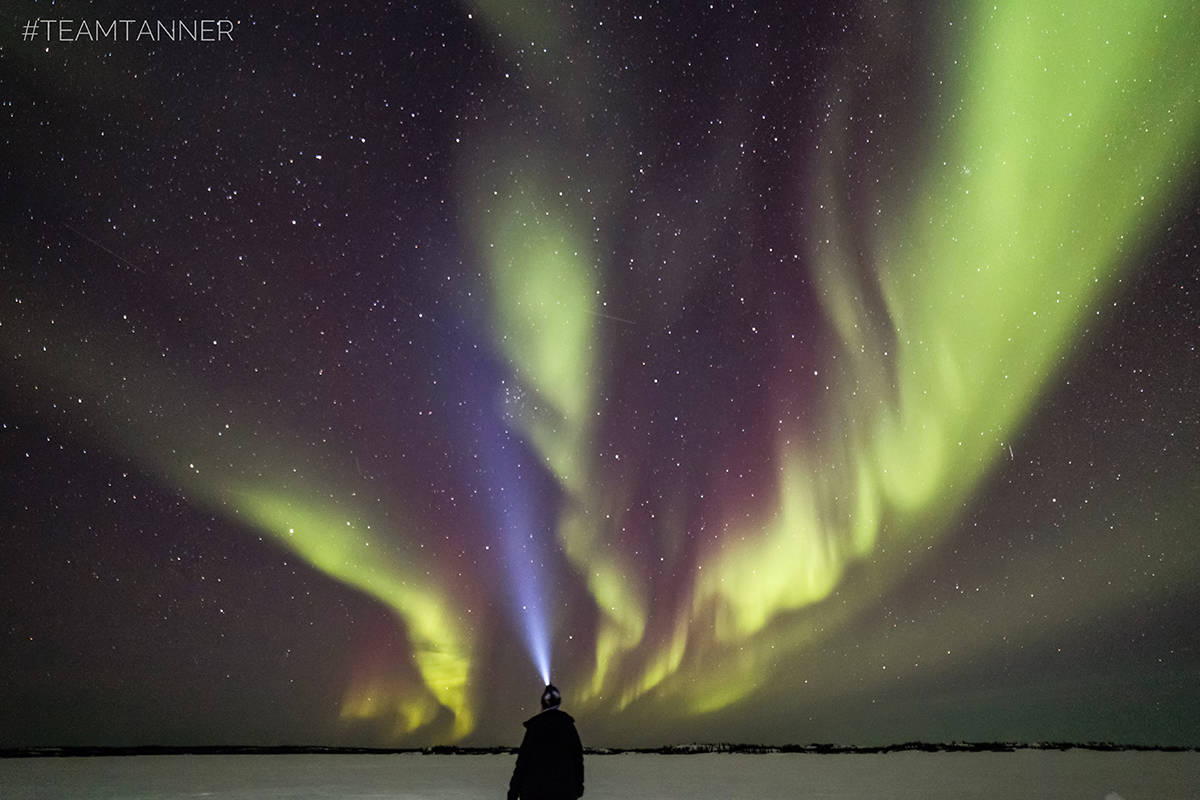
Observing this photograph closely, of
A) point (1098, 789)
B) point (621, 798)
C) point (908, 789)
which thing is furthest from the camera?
point (908, 789)

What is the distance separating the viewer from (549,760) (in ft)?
32.1

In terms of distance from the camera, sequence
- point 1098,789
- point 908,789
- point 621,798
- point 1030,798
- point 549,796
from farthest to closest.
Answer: point 908,789 → point 1098,789 → point 621,798 → point 1030,798 → point 549,796

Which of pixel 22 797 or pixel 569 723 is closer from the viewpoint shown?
pixel 569 723

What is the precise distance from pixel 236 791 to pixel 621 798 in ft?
40.5

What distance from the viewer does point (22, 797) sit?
30.1 meters

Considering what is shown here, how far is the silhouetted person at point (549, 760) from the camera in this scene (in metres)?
9.75

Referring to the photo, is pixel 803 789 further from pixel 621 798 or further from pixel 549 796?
pixel 549 796

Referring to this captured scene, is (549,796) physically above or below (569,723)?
below

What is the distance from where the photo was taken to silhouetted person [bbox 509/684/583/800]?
9750 millimetres

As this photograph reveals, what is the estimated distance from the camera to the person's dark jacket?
975 cm

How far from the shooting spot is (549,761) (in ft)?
32.1

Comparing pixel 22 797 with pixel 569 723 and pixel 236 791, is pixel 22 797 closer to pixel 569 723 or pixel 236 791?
pixel 236 791

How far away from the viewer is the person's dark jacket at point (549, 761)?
384 inches

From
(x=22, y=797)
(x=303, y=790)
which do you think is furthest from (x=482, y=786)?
(x=22, y=797)
